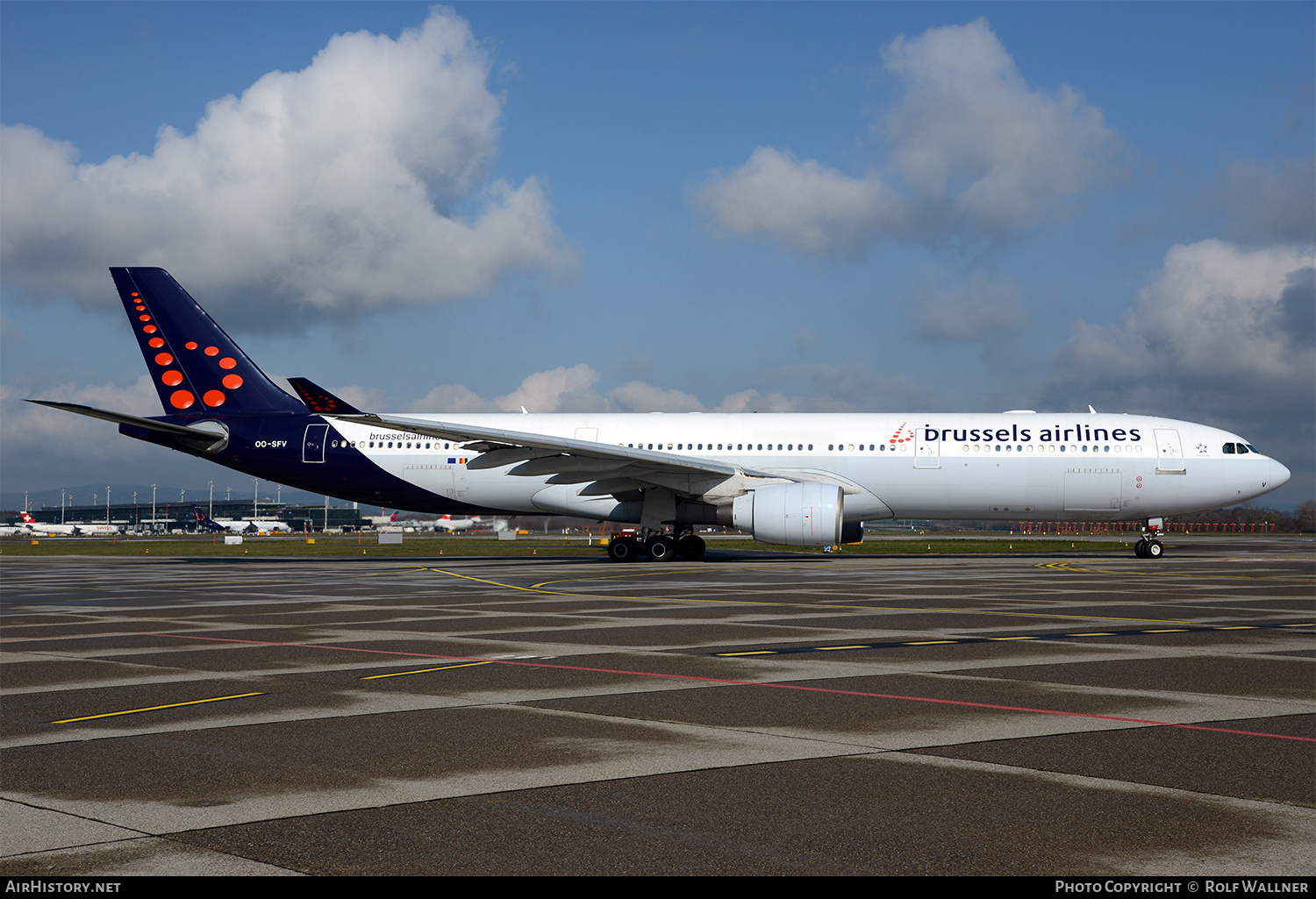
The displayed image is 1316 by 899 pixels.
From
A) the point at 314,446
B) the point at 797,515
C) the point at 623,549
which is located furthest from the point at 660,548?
the point at 314,446

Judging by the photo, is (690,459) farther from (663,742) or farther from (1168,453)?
(663,742)

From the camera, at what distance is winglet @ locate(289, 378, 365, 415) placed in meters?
25.9

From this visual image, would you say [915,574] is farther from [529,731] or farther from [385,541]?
[385,541]

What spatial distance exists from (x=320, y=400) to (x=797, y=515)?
12.6 meters

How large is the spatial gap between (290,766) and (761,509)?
20857 millimetres

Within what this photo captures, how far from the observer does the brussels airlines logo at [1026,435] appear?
28.8 metres

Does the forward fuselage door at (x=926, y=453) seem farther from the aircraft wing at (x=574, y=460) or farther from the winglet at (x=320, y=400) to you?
the winglet at (x=320, y=400)

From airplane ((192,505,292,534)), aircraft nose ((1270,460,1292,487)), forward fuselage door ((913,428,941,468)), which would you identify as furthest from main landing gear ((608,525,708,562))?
airplane ((192,505,292,534))

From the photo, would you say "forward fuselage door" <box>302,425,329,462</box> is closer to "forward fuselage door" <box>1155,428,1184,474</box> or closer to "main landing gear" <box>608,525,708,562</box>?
"main landing gear" <box>608,525,708,562</box>

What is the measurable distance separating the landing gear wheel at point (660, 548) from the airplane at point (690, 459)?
40 millimetres

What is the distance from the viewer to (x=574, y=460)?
2719cm

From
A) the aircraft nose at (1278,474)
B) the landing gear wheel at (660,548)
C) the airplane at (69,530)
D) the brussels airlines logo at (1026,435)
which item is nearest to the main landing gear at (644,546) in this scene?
the landing gear wheel at (660,548)

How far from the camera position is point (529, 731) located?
6871mm

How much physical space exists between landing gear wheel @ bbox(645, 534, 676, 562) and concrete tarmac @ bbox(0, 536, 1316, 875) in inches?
563
